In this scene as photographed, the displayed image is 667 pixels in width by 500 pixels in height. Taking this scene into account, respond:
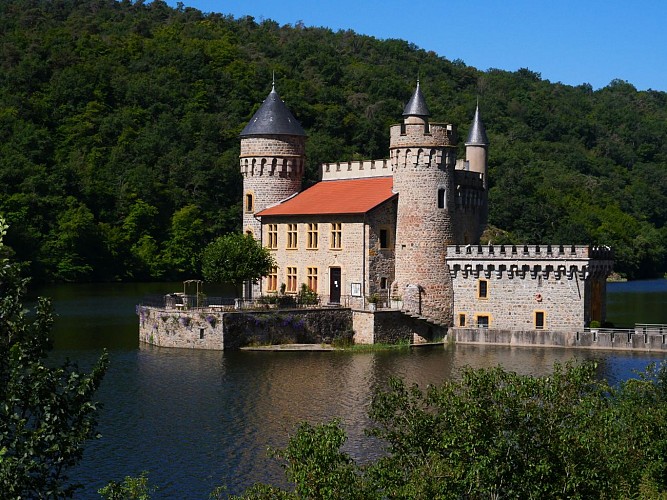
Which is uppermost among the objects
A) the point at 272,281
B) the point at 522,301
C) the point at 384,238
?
the point at 384,238

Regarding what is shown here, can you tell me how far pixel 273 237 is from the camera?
49.7 m

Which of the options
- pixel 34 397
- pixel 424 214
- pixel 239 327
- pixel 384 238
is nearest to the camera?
pixel 34 397

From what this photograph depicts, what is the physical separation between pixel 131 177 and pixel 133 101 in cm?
1249

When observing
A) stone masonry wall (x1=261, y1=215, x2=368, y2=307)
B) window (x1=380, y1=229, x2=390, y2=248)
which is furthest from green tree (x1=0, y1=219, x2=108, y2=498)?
window (x1=380, y1=229, x2=390, y2=248)

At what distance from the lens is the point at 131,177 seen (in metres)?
93.8

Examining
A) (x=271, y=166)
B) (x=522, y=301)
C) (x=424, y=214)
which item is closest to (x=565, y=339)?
(x=522, y=301)

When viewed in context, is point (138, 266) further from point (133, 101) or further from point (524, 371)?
point (524, 371)

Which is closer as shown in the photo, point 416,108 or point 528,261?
point 528,261

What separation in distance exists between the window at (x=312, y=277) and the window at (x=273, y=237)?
2166 mm

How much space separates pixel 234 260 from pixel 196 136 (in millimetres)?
56292

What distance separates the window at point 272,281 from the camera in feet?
163

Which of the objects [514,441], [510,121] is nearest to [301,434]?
[514,441]

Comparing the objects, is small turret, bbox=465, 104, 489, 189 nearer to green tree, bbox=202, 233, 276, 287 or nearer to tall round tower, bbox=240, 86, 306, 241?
tall round tower, bbox=240, 86, 306, 241

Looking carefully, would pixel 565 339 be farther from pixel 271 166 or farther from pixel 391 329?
pixel 271 166
